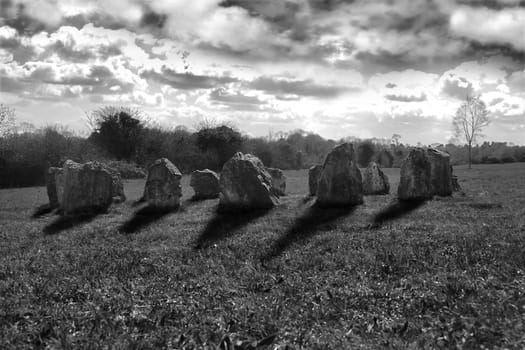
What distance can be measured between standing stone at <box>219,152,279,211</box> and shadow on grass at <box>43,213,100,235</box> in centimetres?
638

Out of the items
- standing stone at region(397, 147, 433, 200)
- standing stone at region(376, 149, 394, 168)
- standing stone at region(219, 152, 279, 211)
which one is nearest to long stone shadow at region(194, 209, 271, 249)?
standing stone at region(219, 152, 279, 211)

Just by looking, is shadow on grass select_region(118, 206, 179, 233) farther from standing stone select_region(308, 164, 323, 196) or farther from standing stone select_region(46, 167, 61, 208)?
standing stone select_region(308, 164, 323, 196)

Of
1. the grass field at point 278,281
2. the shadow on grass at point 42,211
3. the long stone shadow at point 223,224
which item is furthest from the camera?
→ the shadow on grass at point 42,211

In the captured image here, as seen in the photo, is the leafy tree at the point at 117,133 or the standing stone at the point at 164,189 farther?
the leafy tree at the point at 117,133

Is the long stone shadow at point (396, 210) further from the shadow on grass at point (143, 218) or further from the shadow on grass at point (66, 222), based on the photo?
the shadow on grass at point (66, 222)

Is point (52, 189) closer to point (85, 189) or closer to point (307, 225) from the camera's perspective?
point (85, 189)

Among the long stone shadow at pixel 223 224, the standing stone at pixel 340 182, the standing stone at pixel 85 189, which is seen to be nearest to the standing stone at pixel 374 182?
the standing stone at pixel 340 182

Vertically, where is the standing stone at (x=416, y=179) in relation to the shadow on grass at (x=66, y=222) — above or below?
above

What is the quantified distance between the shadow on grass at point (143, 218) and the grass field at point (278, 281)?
0.30 meters

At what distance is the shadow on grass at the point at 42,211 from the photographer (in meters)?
24.1

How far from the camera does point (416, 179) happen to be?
2081 cm

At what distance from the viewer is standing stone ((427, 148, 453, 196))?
2189cm

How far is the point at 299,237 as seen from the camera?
15.2 meters

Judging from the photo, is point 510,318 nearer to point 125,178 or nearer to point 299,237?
point 299,237
